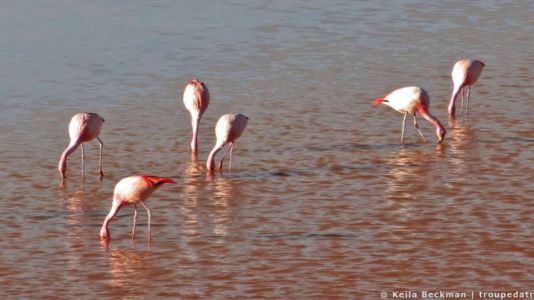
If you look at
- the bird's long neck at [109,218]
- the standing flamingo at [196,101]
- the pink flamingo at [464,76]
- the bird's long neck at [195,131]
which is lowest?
the bird's long neck at [109,218]

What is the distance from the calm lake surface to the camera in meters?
11.1

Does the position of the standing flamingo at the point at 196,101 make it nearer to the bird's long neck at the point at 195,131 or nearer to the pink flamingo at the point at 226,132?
the bird's long neck at the point at 195,131

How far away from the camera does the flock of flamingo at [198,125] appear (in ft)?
38.8

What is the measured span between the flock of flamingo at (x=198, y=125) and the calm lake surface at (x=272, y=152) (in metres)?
0.24

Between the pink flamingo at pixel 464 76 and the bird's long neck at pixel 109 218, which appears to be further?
the pink flamingo at pixel 464 76

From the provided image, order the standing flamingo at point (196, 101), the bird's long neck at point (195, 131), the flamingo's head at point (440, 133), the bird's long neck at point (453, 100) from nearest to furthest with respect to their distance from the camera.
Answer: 1. the bird's long neck at point (195, 131)
2. the standing flamingo at point (196, 101)
3. the flamingo's head at point (440, 133)
4. the bird's long neck at point (453, 100)

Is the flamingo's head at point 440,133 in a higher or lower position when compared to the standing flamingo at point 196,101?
lower

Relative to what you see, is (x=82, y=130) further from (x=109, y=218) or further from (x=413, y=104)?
(x=413, y=104)

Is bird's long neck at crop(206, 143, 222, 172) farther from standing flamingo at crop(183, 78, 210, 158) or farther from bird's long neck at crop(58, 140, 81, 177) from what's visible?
bird's long neck at crop(58, 140, 81, 177)

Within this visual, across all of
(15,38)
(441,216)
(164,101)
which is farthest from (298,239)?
(15,38)

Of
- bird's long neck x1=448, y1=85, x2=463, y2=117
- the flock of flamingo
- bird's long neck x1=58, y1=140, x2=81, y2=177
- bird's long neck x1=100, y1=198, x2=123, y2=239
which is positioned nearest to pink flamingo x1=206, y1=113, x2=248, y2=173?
the flock of flamingo

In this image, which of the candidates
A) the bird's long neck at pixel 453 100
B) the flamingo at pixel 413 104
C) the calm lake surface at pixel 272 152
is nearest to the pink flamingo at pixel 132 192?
the calm lake surface at pixel 272 152

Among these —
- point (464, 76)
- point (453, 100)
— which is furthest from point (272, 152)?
point (464, 76)

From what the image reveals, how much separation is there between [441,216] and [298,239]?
1545 millimetres
